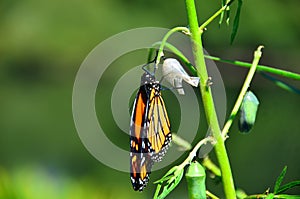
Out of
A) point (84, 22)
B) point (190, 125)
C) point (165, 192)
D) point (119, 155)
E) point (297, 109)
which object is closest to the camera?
point (165, 192)

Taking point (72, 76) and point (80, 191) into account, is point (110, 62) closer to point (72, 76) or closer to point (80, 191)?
point (72, 76)

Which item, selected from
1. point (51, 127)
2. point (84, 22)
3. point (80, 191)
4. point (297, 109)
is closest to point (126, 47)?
point (84, 22)

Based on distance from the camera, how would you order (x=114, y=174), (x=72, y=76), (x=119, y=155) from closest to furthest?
(x=119, y=155)
(x=114, y=174)
(x=72, y=76)

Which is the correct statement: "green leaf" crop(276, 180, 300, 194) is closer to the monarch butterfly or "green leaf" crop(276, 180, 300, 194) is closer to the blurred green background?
the monarch butterfly

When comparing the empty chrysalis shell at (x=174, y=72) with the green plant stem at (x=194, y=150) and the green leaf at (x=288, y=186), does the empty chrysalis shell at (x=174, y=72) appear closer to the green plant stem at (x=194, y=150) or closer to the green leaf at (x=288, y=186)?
the green plant stem at (x=194, y=150)

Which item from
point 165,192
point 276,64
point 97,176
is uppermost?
point 276,64

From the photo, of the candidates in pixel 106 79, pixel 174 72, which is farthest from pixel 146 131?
pixel 106 79

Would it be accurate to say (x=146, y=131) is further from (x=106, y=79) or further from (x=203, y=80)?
(x=106, y=79)
